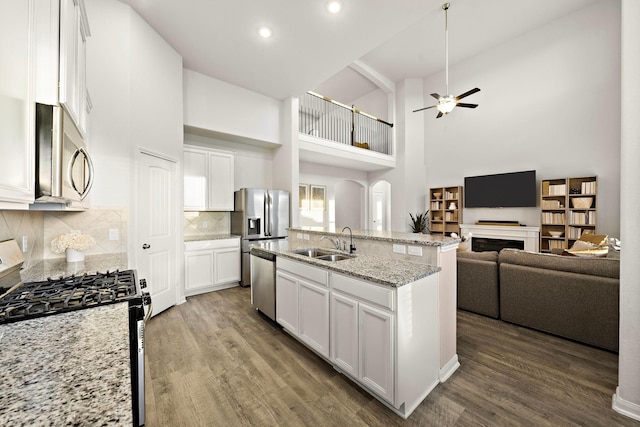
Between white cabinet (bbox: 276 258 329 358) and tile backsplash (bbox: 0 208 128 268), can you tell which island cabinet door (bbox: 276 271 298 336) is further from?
tile backsplash (bbox: 0 208 128 268)

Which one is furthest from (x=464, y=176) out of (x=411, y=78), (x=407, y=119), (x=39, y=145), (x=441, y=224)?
(x=39, y=145)

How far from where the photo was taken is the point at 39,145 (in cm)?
101

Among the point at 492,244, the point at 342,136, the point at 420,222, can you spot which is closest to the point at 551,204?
the point at 492,244

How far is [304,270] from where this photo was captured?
243cm

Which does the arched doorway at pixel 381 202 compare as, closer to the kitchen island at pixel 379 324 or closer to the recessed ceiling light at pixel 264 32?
the recessed ceiling light at pixel 264 32

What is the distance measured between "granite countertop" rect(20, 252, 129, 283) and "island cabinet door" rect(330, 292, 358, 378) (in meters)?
1.80

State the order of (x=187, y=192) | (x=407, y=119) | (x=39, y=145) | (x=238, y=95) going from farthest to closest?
(x=407, y=119) < (x=238, y=95) < (x=187, y=192) < (x=39, y=145)

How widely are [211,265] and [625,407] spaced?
15.2 ft

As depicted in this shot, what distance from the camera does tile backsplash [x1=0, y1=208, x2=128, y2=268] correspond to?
192 cm

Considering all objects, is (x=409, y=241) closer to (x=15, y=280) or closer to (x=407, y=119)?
(x=15, y=280)

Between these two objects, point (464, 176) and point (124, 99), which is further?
point (464, 176)

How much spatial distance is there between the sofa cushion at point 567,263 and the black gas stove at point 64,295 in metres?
3.60

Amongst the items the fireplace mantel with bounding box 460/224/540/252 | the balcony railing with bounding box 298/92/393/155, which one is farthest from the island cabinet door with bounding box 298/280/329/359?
the fireplace mantel with bounding box 460/224/540/252

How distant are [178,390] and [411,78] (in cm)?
833
